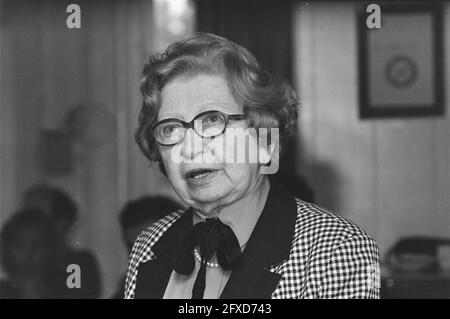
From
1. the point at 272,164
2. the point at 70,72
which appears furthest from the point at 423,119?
the point at 70,72

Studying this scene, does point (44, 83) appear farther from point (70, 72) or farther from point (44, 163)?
point (44, 163)

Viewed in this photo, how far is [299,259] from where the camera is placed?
1121mm

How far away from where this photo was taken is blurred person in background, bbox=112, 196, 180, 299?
6.25 feet

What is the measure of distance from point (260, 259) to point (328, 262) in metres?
0.11

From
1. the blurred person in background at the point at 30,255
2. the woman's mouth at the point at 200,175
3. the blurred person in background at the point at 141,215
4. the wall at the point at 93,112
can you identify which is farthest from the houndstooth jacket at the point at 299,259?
the wall at the point at 93,112

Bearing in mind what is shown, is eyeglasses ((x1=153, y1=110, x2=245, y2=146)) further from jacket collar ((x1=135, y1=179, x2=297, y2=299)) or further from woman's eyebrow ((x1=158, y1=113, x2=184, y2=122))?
jacket collar ((x1=135, y1=179, x2=297, y2=299))

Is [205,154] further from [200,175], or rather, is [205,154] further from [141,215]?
[141,215]

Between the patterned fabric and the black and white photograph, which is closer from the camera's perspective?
the patterned fabric

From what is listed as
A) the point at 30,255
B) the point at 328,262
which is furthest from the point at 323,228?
the point at 30,255

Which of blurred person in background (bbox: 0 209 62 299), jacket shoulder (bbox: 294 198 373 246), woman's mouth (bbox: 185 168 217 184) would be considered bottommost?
blurred person in background (bbox: 0 209 62 299)

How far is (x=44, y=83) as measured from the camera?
7.10 ft

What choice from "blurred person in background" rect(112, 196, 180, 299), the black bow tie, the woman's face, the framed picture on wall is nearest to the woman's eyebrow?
the woman's face

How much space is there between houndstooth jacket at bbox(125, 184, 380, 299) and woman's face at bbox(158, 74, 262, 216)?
0.07 m

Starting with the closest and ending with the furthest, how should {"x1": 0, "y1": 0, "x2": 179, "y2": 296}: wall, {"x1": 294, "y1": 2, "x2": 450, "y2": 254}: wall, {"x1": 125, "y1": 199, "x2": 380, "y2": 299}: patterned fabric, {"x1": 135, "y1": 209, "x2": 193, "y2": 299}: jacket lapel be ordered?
{"x1": 125, "y1": 199, "x2": 380, "y2": 299}: patterned fabric < {"x1": 135, "y1": 209, "x2": 193, "y2": 299}: jacket lapel < {"x1": 294, "y1": 2, "x2": 450, "y2": 254}: wall < {"x1": 0, "y1": 0, "x2": 179, "y2": 296}: wall
